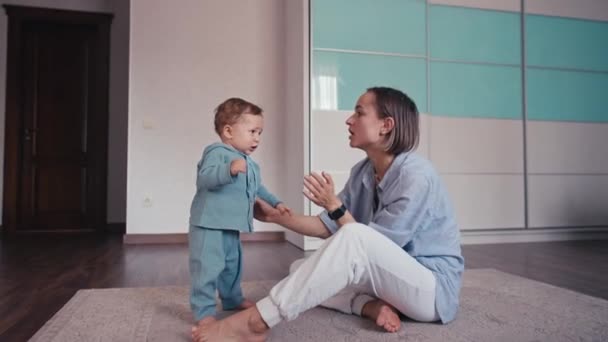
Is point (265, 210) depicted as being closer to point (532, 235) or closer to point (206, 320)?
point (206, 320)

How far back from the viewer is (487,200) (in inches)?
131

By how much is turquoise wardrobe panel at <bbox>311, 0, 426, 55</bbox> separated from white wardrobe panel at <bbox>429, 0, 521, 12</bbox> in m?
0.25

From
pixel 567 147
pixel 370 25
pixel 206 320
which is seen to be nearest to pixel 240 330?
pixel 206 320

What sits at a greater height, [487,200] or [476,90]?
[476,90]

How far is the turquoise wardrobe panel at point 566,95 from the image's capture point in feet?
11.4

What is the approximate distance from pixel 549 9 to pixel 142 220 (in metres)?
3.84

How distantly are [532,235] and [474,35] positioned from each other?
1.74 metres

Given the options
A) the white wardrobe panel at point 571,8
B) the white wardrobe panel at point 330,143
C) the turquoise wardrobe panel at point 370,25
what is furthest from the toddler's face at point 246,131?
the white wardrobe panel at point 571,8

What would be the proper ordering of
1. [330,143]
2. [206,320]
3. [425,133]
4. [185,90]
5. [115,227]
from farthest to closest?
[115,227]
[185,90]
[425,133]
[330,143]
[206,320]

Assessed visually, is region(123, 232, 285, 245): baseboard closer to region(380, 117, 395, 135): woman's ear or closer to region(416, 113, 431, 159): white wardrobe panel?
region(416, 113, 431, 159): white wardrobe panel

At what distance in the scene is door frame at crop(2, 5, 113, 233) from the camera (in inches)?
162

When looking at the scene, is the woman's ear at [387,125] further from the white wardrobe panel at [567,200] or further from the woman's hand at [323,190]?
the white wardrobe panel at [567,200]

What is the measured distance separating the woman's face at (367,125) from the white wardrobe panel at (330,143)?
1.59 meters

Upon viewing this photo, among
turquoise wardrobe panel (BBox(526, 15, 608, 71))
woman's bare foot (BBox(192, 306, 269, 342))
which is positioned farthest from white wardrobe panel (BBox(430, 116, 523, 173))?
woman's bare foot (BBox(192, 306, 269, 342))
